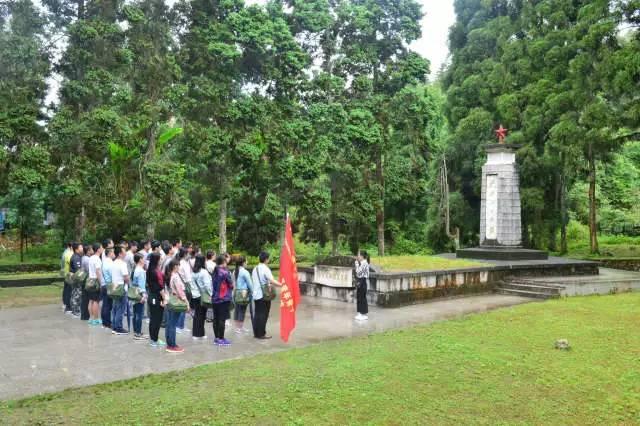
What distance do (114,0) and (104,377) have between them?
554 inches

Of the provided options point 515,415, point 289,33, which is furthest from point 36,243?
point 515,415

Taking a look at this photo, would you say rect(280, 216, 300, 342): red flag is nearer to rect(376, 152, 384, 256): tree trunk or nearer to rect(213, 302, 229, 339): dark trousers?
rect(213, 302, 229, 339): dark trousers

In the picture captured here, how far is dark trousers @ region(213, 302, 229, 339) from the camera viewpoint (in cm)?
858

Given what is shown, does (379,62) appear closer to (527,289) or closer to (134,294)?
(527,289)

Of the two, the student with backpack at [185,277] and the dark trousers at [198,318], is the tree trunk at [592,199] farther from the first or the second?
the dark trousers at [198,318]

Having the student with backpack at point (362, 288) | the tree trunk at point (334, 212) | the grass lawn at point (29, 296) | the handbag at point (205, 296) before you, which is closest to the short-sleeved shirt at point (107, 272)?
the handbag at point (205, 296)

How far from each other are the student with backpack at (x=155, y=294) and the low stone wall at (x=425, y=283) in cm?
573

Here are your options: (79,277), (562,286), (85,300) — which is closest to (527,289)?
Result: (562,286)

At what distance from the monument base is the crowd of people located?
1027 centimetres

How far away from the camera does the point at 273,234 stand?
73.9 ft

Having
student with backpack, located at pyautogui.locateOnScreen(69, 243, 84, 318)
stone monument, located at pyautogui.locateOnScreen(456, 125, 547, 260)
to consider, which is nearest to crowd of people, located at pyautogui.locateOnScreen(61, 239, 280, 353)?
student with backpack, located at pyautogui.locateOnScreen(69, 243, 84, 318)

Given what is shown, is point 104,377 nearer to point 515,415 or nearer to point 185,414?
point 185,414

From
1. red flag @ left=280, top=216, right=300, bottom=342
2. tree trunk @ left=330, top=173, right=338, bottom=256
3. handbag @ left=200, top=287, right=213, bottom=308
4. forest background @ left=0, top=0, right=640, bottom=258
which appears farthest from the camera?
tree trunk @ left=330, top=173, right=338, bottom=256

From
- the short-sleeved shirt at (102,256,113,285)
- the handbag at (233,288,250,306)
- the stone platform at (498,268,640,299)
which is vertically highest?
the short-sleeved shirt at (102,256,113,285)
